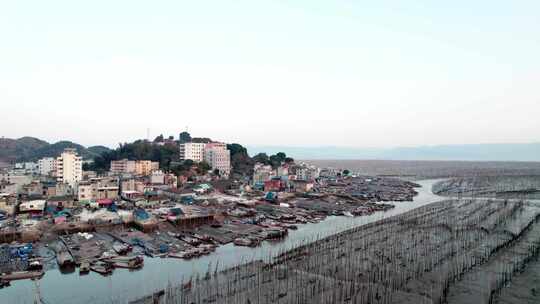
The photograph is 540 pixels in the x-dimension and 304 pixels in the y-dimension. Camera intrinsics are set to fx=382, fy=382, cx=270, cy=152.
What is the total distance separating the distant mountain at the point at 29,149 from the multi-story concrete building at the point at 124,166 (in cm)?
3005

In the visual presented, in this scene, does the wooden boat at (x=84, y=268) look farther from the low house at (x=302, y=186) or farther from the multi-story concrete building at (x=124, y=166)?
the multi-story concrete building at (x=124, y=166)

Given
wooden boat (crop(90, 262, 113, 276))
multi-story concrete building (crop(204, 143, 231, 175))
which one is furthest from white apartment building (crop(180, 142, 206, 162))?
wooden boat (crop(90, 262, 113, 276))

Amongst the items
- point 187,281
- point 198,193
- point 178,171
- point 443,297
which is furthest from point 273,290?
point 178,171

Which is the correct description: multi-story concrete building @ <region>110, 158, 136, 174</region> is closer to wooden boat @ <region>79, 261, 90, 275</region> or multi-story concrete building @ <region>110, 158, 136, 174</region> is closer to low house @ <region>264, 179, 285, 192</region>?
low house @ <region>264, 179, 285, 192</region>

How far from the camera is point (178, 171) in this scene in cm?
4450

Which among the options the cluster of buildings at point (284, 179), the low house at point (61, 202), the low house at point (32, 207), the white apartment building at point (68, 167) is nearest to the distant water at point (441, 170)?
the cluster of buildings at point (284, 179)

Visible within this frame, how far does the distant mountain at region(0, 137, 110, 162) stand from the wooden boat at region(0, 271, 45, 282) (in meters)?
61.9

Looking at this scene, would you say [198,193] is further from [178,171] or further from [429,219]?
[429,219]

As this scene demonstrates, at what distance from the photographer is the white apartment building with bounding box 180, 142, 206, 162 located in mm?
54175

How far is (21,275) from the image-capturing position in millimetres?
15219

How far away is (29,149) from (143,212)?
229ft

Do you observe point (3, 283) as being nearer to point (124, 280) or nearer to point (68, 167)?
point (124, 280)

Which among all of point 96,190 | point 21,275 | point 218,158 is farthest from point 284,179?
point 21,275

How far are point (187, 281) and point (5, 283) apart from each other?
6.85 meters
